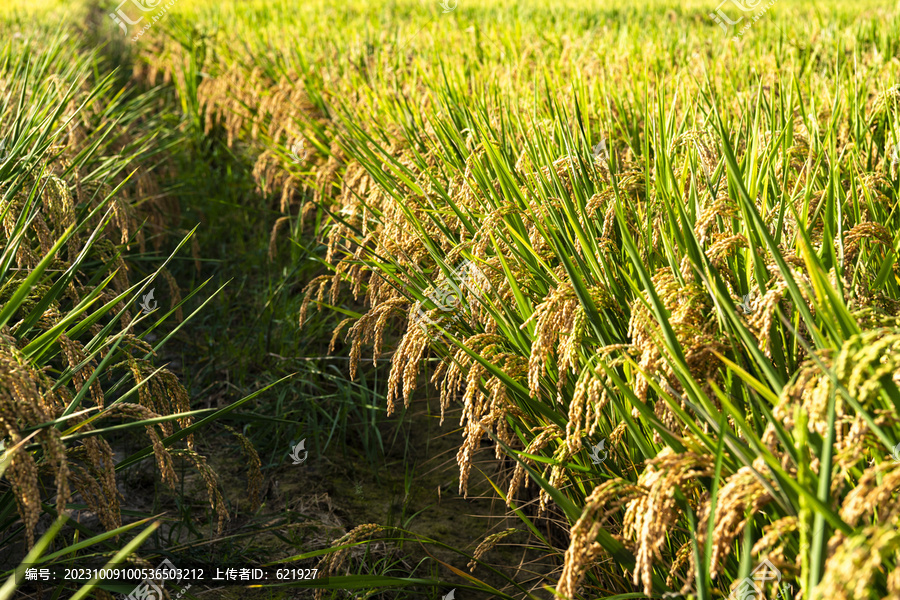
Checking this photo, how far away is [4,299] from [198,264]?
184 cm

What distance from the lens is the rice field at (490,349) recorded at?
41.9 inches

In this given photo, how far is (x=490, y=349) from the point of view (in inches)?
61.7

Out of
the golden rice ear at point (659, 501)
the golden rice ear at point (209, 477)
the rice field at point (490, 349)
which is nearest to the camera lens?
the golden rice ear at point (659, 501)

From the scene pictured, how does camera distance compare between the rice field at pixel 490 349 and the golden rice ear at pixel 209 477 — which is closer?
the rice field at pixel 490 349

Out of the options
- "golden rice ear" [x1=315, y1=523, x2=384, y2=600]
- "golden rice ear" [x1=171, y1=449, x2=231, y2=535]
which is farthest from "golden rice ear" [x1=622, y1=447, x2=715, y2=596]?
"golden rice ear" [x1=171, y1=449, x2=231, y2=535]

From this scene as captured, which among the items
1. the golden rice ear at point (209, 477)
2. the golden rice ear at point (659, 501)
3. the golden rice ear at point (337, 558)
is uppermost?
the golden rice ear at point (659, 501)

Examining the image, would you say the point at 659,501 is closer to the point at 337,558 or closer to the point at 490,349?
the point at 490,349

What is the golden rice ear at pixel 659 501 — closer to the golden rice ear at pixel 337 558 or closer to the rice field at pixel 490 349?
the rice field at pixel 490 349

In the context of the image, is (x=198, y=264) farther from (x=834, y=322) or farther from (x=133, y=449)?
(x=834, y=322)

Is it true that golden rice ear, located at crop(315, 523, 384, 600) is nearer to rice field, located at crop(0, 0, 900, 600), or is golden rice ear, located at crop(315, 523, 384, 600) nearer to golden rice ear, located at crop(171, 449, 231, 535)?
rice field, located at crop(0, 0, 900, 600)

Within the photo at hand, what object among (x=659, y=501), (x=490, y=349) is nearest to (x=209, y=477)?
(x=490, y=349)

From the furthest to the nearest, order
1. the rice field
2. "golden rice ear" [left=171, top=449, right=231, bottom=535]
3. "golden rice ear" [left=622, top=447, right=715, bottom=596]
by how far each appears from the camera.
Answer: "golden rice ear" [left=171, top=449, right=231, bottom=535] < the rice field < "golden rice ear" [left=622, top=447, right=715, bottom=596]

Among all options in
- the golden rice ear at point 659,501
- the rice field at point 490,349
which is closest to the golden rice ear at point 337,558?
the rice field at point 490,349

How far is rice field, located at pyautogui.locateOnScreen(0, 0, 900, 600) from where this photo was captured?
1.06 metres
